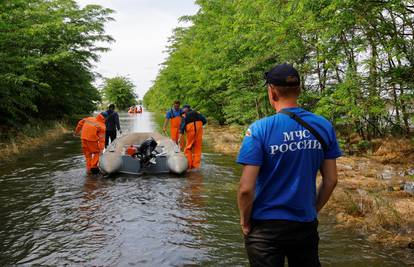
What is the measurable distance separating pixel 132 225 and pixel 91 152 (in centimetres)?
474

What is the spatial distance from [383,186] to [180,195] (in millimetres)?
4341

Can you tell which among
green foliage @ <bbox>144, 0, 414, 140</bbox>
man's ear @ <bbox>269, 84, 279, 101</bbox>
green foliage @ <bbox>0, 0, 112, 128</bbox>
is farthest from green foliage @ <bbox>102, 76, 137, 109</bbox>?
man's ear @ <bbox>269, 84, 279, 101</bbox>

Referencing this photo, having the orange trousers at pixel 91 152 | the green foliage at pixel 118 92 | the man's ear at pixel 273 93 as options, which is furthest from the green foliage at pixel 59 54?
the green foliage at pixel 118 92

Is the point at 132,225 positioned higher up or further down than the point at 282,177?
further down

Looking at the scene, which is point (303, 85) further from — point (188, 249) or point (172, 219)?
point (188, 249)

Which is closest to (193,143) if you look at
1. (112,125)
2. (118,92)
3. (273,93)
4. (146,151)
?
(146,151)

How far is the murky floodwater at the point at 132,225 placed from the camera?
17.2ft

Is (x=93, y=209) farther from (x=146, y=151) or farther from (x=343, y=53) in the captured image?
(x=343, y=53)

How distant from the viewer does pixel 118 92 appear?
102 metres

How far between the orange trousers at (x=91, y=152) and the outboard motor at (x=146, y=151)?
1.16 meters

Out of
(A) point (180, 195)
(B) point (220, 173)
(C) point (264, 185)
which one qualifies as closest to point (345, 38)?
(B) point (220, 173)

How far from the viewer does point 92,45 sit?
945 inches

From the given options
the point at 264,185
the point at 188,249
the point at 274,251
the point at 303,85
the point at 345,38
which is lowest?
the point at 188,249

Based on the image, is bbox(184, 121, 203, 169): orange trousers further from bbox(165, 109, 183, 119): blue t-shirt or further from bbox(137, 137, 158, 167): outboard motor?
bbox(165, 109, 183, 119): blue t-shirt
